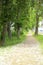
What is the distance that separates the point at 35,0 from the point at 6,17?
3.18 metres

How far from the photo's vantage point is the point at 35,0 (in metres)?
23.1

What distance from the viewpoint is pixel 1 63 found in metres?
12.6

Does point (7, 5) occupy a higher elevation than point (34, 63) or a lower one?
higher

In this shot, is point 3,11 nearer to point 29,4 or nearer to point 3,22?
point 3,22

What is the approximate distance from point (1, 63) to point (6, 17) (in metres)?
10.5

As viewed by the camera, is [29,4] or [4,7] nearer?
[4,7]

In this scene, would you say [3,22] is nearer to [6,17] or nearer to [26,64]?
[6,17]

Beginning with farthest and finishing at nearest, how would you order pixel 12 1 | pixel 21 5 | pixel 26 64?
pixel 21 5 → pixel 12 1 → pixel 26 64

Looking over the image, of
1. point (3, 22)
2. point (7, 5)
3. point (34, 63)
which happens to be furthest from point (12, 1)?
point (34, 63)

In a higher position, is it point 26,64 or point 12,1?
point 12,1

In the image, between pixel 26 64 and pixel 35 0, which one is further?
pixel 35 0

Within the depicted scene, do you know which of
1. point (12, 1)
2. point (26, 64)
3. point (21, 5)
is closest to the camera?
A: point (26, 64)

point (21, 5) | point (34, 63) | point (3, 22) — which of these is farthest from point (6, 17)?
point (34, 63)

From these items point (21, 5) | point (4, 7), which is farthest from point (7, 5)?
point (21, 5)
